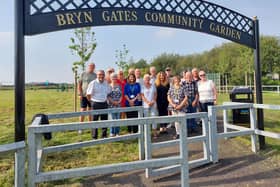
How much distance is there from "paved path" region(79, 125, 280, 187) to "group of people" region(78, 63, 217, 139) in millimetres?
1657

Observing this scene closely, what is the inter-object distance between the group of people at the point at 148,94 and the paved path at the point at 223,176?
166 cm

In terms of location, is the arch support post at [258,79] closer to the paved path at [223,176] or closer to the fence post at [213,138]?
the paved path at [223,176]

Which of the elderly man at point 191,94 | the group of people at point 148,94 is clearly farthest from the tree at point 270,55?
the elderly man at point 191,94

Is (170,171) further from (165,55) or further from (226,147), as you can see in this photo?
(165,55)

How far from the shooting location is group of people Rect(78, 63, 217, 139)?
549cm

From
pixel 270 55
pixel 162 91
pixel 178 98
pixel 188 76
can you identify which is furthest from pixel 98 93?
pixel 270 55

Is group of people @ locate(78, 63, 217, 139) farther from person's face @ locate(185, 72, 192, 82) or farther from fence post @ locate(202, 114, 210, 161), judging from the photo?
fence post @ locate(202, 114, 210, 161)

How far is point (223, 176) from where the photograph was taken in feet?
11.6

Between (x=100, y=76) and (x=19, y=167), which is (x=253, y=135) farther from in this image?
(x=19, y=167)

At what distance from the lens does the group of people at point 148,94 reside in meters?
5.49

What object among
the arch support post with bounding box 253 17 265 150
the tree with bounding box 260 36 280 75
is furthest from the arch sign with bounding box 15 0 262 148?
the tree with bounding box 260 36 280 75

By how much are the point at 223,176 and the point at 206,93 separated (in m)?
2.83

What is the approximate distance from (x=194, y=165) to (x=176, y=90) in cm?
203

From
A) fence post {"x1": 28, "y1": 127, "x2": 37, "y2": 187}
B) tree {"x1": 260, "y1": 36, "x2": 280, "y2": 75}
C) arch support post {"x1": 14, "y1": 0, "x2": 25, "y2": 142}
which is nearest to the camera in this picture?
fence post {"x1": 28, "y1": 127, "x2": 37, "y2": 187}
